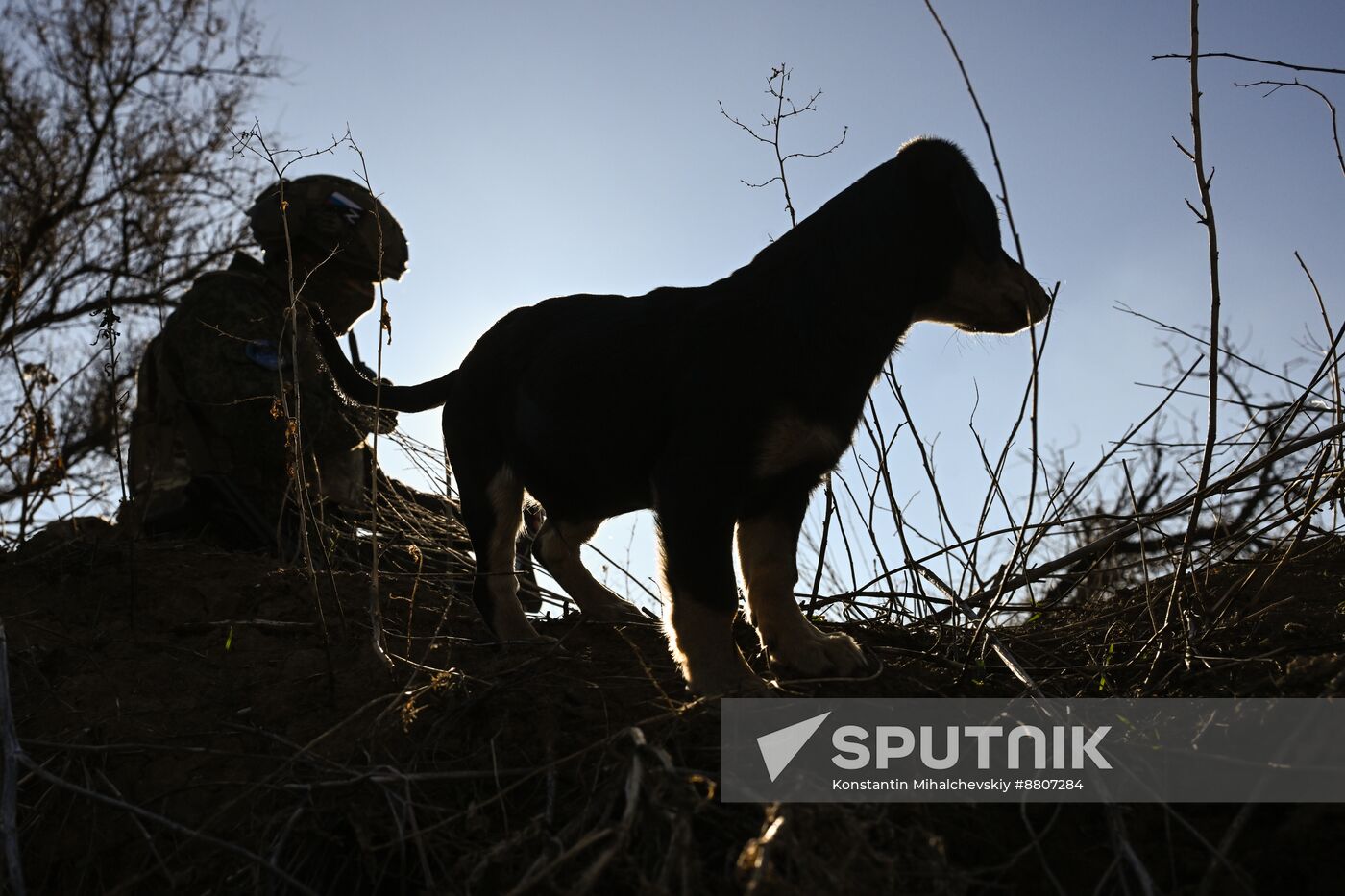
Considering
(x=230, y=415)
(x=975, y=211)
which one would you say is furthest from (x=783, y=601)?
(x=230, y=415)

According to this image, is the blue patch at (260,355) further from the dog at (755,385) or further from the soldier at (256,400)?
the dog at (755,385)

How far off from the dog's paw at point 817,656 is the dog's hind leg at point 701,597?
0.56ft

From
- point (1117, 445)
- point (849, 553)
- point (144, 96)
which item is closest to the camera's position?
point (1117, 445)

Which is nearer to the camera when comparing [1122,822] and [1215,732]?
[1122,822]

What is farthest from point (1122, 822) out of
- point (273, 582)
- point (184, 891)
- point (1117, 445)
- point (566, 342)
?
point (273, 582)

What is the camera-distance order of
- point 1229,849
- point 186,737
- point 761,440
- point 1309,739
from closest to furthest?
point 1229,849 < point 1309,739 < point 186,737 < point 761,440

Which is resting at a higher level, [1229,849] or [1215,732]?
[1215,732]

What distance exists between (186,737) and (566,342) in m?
1.79

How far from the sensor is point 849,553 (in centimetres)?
469

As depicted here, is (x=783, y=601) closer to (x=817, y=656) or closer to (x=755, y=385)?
(x=817, y=656)

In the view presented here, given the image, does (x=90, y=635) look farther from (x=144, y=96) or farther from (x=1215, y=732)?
(x=144, y=96)

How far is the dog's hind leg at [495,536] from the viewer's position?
4.32 metres

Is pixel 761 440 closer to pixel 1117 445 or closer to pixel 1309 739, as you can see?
pixel 1117 445

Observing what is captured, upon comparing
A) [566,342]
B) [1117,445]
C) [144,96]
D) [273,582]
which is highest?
[144,96]
